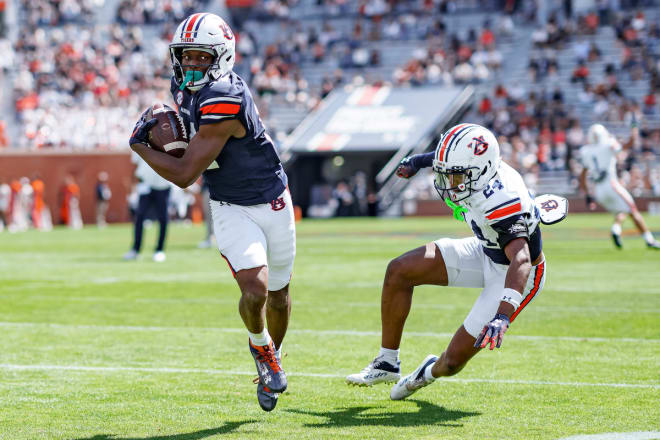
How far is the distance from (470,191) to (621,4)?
3106cm

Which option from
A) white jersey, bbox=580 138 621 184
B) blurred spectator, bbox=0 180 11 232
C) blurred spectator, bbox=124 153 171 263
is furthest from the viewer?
blurred spectator, bbox=0 180 11 232

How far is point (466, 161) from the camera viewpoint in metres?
5.27

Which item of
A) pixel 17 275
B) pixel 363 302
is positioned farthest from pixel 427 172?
pixel 363 302

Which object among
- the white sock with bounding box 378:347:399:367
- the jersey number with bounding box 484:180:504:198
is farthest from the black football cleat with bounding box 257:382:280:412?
the jersey number with bounding box 484:180:504:198

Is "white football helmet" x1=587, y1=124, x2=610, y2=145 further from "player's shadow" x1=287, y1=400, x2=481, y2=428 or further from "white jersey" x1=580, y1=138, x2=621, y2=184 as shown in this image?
"player's shadow" x1=287, y1=400, x2=481, y2=428

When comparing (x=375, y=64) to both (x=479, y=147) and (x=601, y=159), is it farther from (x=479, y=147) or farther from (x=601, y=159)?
(x=479, y=147)

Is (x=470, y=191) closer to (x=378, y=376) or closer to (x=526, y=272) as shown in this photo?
(x=526, y=272)

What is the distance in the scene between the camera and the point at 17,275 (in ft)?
42.4

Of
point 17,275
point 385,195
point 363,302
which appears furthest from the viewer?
point 385,195

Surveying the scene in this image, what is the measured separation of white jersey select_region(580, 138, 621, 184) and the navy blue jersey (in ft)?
35.9

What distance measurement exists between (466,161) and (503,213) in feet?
1.07

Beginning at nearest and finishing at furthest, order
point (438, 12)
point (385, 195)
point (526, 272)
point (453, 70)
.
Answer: point (526, 272), point (385, 195), point (453, 70), point (438, 12)

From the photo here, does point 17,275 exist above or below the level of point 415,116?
above

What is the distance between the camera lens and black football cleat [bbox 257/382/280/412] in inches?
200
